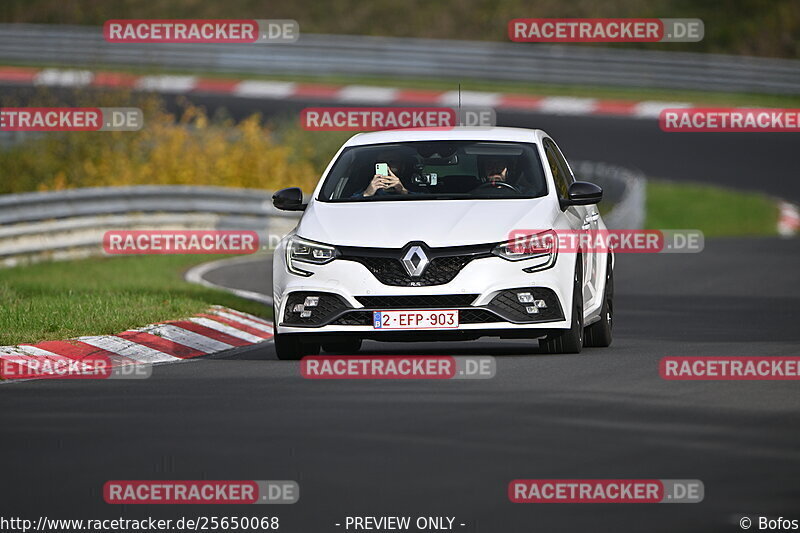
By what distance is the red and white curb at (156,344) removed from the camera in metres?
13.4

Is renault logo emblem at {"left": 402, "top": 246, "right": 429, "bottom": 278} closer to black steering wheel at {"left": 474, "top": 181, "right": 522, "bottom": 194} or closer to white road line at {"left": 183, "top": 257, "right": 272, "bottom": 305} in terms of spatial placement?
black steering wheel at {"left": 474, "top": 181, "right": 522, "bottom": 194}

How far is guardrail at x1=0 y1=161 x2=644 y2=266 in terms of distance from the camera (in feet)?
81.0

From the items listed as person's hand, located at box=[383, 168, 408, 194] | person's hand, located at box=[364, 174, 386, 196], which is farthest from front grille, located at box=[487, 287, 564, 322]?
person's hand, located at box=[364, 174, 386, 196]

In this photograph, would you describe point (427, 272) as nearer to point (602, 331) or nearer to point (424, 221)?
point (424, 221)

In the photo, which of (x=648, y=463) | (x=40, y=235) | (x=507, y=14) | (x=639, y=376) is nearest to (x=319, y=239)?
(x=639, y=376)

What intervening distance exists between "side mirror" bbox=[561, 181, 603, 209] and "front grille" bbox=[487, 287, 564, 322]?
1.03m

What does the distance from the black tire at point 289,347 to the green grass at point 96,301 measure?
5.95 ft

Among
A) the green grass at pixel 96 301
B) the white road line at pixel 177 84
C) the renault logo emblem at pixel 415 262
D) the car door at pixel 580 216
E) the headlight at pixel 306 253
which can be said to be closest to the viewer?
the renault logo emblem at pixel 415 262

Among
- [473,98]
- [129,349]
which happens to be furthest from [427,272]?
[473,98]

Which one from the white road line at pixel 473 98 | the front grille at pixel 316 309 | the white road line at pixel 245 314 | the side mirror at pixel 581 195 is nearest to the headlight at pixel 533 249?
the side mirror at pixel 581 195

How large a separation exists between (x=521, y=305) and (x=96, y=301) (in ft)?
16.5

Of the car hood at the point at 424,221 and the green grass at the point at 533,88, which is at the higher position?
the green grass at the point at 533,88

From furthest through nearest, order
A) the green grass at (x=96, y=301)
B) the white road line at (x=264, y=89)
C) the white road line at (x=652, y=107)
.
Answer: the white road line at (x=264, y=89), the white road line at (x=652, y=107), the green grass at (x=96, y=301)

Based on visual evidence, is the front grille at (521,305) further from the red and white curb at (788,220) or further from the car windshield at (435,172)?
the red and white curb at (788,220)
